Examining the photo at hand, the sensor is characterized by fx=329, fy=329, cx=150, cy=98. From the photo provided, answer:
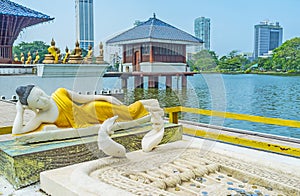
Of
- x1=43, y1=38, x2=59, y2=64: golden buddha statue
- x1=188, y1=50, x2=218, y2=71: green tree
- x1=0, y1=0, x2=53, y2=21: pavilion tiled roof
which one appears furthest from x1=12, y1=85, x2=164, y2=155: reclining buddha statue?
x1=0, y1=0, x2=53, y2=21: pavilion tiled roof

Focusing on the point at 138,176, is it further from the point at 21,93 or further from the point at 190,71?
the point at 21,93

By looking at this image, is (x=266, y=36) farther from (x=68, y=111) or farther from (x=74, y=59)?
(x=68, y=111)

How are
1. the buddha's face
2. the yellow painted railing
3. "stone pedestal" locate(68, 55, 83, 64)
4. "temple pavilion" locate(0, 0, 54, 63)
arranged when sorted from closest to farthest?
1. the buddha's face
2. the yellow painted railing
3. "stone pedestal" locate(68, 55, 83, 64)
4. "temple pavilion" locate(0, 0, 54, 63)

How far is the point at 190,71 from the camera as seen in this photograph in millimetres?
3246

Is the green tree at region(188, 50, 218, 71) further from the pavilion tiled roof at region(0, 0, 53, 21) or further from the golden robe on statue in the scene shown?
the pavilion tiled roof at region(0, 0, 53, 21)

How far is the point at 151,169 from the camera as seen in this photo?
2945mm

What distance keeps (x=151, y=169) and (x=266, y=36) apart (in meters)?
52.9

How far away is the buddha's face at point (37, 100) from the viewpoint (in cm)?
315

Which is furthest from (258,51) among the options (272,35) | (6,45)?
(6,45)

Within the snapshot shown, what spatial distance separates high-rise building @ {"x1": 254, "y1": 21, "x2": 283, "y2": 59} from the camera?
1967 inches

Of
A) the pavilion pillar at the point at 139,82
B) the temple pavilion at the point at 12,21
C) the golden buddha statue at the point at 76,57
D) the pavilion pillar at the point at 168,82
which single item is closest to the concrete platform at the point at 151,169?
the pavilion pillar at the point at 168,82

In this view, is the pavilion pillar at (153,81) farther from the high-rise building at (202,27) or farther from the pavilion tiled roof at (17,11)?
the pavilion tiled roof at (17,11)

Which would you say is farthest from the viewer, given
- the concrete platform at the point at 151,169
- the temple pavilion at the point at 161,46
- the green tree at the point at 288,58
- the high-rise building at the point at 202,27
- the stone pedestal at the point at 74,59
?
the green tree at the point at 288,58

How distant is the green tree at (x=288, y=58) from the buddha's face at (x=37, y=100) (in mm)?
27289
